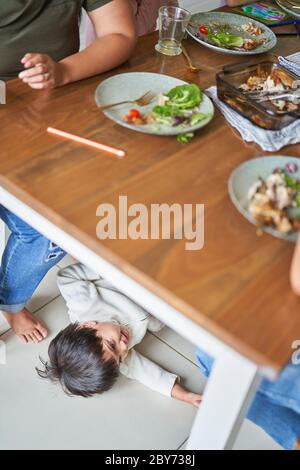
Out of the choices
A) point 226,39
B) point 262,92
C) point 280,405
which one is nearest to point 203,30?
point 226,39

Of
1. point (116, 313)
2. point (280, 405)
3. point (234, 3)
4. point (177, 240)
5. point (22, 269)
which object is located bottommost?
point (116, 313)

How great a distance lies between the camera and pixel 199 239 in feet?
2.47

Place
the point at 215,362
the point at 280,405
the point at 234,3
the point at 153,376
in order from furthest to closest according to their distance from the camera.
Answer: the point at 234,3, the point at 153,376, the point at 280,405, the point at 215,362

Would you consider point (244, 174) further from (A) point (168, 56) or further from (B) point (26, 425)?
(B) point (26, 425)

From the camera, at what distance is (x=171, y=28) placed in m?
1.22

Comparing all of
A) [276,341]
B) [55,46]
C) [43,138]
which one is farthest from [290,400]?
[55,46]

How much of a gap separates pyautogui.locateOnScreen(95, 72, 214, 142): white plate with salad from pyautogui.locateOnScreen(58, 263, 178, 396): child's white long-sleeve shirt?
57 centimetres

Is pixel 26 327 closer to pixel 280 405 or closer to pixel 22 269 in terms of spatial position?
pixel 22 269

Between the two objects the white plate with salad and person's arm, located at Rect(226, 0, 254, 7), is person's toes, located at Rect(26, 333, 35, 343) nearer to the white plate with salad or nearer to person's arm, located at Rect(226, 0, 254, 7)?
the white plate with salad

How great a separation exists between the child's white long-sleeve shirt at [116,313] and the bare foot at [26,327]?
93 millimetres

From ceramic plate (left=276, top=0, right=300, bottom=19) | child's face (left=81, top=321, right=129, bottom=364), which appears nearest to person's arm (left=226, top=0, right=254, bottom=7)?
ceramic plate (left=276, top=0, right=300, bottom=19)

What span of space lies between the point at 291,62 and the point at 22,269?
85 cm

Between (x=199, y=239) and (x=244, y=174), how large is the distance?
18 centimetres

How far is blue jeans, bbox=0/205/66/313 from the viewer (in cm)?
118
